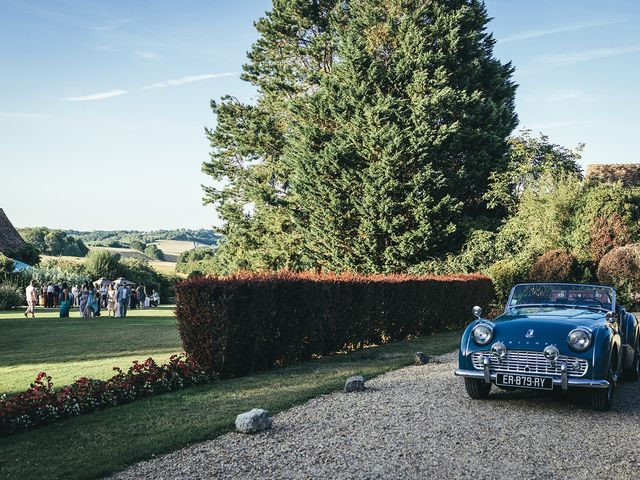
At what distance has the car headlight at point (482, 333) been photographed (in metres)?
7.72

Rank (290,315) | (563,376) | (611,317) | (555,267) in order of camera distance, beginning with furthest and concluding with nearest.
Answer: (555,267) → (290,315) → (611,317) → (563,376)

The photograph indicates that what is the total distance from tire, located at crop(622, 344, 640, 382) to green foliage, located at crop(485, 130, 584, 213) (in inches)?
741

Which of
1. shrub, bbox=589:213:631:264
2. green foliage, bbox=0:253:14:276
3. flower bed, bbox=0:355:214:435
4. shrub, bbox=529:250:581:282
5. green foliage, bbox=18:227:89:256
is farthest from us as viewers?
green foliage, bbox=18:227:89:256

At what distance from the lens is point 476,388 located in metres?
8.15

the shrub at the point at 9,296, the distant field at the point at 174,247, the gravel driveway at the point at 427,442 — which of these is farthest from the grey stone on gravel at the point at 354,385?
the distant field at the point at 174,247

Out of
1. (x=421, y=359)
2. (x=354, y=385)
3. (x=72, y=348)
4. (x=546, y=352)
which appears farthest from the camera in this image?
(x=72, y=348)

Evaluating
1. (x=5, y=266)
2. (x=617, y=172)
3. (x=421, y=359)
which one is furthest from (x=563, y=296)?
(x=5, y=266)

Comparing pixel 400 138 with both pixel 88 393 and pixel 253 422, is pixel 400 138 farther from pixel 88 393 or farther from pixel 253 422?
pixel 253 422

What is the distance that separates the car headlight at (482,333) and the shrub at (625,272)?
662 inches

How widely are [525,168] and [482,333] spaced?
22.3 metres

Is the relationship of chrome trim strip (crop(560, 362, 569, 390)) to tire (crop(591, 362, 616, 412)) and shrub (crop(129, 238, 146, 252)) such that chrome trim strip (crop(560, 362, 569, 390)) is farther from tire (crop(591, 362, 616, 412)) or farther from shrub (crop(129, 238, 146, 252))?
shrub (crop(129, 238, 146, 252))

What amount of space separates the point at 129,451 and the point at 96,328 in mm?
17436

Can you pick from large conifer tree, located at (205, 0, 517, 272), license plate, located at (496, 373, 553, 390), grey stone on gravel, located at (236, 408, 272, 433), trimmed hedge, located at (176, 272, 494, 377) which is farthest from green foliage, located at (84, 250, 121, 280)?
license plate, located at (496, 373, 553, 390)

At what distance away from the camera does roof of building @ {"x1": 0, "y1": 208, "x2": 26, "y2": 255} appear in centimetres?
4467
